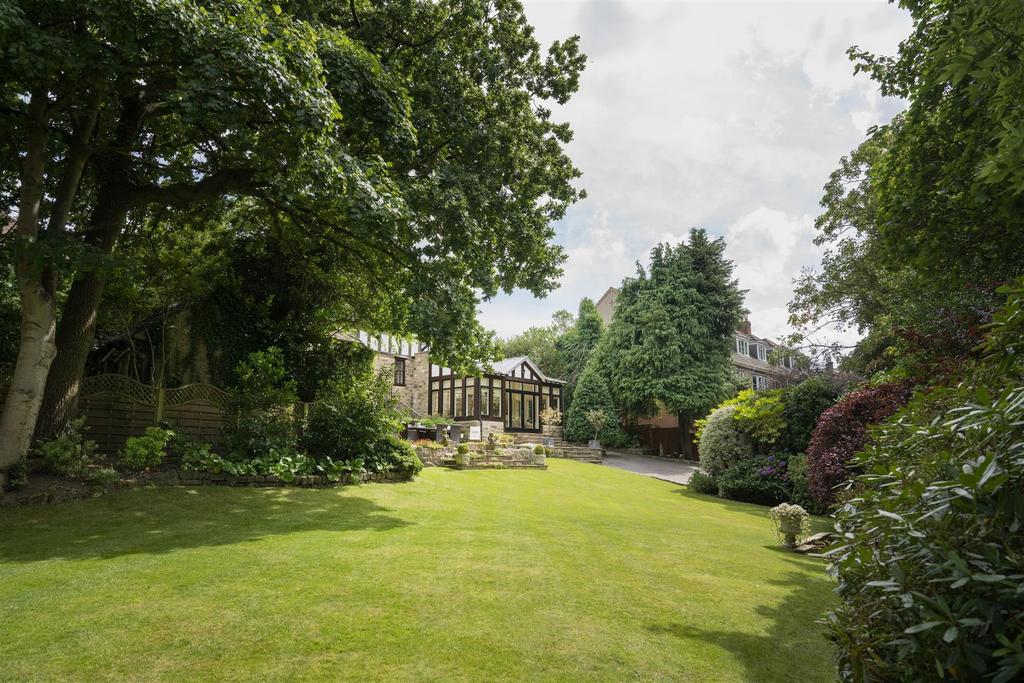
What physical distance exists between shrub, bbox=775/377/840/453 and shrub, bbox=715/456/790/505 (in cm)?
76

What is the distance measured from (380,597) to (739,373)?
3410 centimetres

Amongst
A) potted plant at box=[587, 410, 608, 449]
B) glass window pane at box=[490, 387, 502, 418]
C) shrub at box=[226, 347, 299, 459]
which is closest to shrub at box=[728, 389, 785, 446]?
shrub at box=[226, 347, 299, 459]

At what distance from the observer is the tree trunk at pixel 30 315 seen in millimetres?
8445

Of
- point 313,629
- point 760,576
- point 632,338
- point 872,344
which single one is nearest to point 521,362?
point 632,338

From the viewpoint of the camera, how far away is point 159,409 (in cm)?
1198

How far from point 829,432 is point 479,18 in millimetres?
12351

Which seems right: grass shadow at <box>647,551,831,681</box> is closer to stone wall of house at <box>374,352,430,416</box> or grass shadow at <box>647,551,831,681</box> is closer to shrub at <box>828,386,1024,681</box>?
shrub at <box>828,386,1024,681</box>

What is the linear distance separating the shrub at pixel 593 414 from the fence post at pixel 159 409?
22.6 m

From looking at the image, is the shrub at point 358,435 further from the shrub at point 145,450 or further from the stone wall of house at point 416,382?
the stone wall of house at point 416,382

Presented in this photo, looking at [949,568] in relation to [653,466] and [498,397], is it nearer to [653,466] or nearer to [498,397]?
[653,466]

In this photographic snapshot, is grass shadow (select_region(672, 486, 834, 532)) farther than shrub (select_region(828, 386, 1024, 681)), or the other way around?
grass shadow (select_region(672, 486, 834, 532))

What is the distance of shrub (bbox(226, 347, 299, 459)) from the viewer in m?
12.1

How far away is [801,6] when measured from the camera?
22.9 ft

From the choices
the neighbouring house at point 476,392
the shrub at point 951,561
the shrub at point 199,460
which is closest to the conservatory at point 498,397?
the neighbouring house at point 476,392
